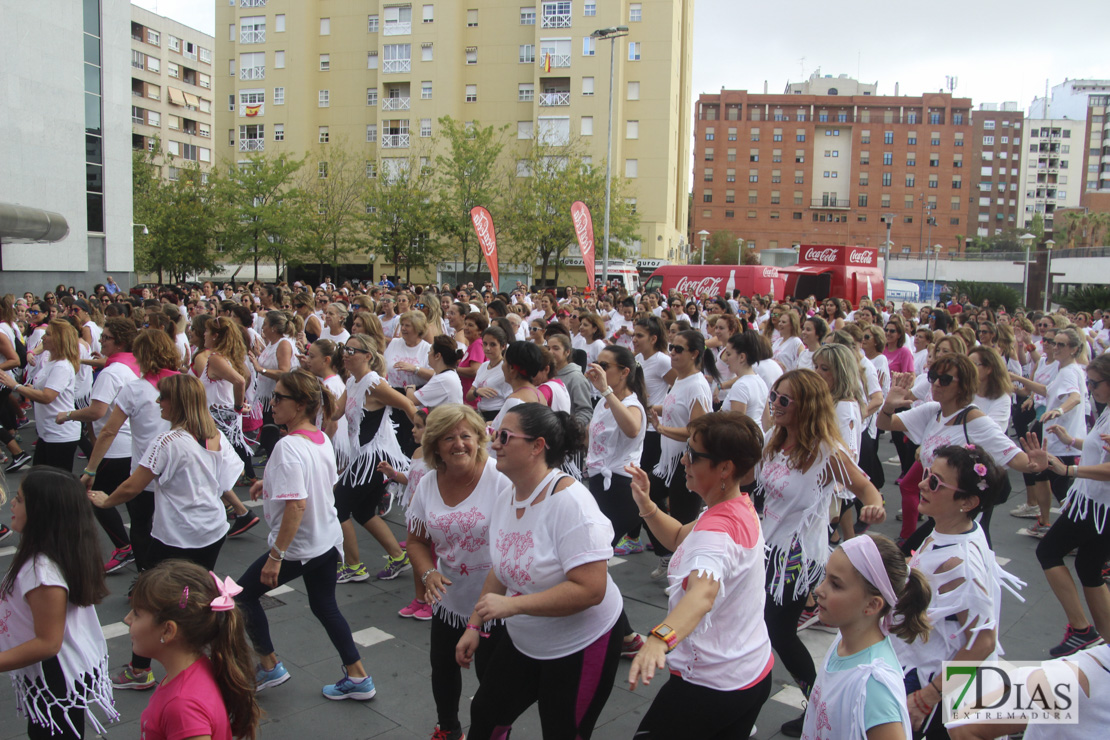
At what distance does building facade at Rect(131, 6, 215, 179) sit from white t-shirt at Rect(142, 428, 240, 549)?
6675cm

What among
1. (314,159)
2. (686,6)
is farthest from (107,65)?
(686,6)

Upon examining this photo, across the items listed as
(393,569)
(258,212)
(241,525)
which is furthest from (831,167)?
(393,569)

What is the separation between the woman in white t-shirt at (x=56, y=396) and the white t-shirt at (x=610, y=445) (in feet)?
15.3

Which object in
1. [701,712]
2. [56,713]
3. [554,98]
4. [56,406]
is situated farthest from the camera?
[554,98]

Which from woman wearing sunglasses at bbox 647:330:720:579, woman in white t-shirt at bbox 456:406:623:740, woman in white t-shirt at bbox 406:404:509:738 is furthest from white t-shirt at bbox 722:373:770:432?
woman in white t-shirt at bbox 456:406:623:740

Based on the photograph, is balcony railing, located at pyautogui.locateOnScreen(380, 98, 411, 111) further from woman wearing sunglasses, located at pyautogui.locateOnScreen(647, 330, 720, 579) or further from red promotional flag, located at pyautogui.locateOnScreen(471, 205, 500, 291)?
woman wearing sunglasses, located at pyautogui.locateOnScreen(647, 330, 720, 579)

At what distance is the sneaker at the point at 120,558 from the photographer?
5.87m

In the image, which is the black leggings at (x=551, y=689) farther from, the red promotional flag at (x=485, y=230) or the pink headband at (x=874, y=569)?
the red promotional flag at (x=485, y=230)

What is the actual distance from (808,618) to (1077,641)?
1.60 m

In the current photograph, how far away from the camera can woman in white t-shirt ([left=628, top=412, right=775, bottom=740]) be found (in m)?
2.62

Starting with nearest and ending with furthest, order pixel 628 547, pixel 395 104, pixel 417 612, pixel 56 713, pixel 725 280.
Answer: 1. pixel 56 713
2. pixel 417 612
3. pixel 628 547
4. pixel 725 280
5. pixel 395 104

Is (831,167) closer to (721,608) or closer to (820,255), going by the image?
(820,255)

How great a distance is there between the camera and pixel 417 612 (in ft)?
17.0

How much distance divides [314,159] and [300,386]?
153ft
